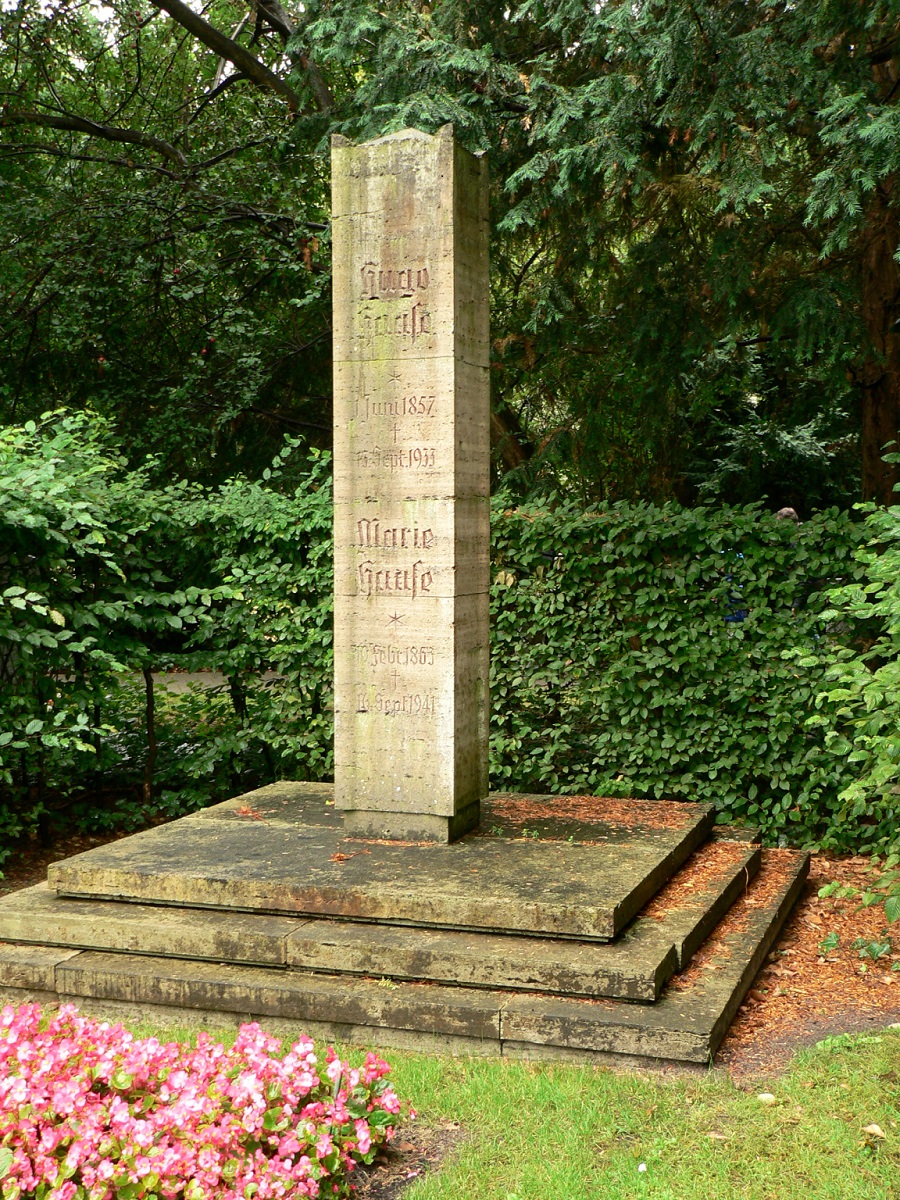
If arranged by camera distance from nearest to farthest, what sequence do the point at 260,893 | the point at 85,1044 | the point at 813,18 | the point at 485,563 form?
the point at 85,1044 → the point at 260,893 → the point at 813,18 → the point at 485,563

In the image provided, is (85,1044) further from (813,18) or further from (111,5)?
(111,5)

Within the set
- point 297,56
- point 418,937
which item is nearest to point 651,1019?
point 418,937

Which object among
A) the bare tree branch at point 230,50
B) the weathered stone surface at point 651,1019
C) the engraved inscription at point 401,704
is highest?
the bare tree branch at point 230,50

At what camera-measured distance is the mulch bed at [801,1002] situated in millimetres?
3883

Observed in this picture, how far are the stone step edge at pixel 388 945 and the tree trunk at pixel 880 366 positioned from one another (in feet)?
14.4

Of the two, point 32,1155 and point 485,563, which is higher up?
point 485,563

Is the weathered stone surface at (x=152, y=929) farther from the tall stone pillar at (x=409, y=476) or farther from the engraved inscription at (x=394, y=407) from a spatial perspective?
the engraved inscription at (x=394, y=407)

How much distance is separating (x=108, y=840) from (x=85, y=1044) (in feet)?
15.8

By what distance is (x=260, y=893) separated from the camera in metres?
5.42

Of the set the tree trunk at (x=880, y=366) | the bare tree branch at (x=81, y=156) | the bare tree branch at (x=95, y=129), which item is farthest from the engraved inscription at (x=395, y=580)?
the bare tree branch at (x=95, y=129)

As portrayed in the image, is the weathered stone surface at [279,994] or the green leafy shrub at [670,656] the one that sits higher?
the green leafy shrub at [670,656]

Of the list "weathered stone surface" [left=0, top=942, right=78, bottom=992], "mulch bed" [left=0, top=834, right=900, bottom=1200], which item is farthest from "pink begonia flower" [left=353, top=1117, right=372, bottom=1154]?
"weathered stone surface" [left=0, top=942, right=78, bottom=992]

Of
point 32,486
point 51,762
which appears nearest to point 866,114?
point 32,486

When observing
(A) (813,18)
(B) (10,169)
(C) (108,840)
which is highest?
(B) (10,169)
